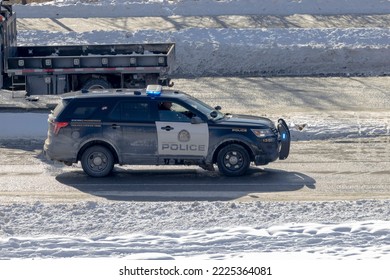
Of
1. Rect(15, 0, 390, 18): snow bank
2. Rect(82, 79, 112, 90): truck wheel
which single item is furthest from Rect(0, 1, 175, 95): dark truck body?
Rect(15, 0, 390, 18): snow bank

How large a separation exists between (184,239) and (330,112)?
1302cm

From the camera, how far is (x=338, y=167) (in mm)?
18547

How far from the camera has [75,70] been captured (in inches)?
979

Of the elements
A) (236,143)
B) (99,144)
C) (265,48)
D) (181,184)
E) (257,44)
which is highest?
(257,44)

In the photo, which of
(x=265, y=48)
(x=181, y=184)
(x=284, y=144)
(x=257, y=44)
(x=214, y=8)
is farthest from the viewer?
(x=214, y=8)

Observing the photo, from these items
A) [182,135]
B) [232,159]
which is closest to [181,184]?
[182,135]

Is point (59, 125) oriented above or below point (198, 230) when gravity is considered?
above

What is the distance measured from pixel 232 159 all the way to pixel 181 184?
1.07 m

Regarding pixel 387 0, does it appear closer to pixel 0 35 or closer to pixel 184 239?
pixel 0 35

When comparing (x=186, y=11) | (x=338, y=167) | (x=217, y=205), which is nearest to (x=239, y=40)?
→ (x=186, y=11)

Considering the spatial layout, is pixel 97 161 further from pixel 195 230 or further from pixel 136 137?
pixel 195 230

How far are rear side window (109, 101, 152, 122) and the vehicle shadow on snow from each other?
42.5 inches

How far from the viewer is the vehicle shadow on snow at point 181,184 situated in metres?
16.4

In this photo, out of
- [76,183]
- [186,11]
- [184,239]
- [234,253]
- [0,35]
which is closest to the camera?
[234,253]
